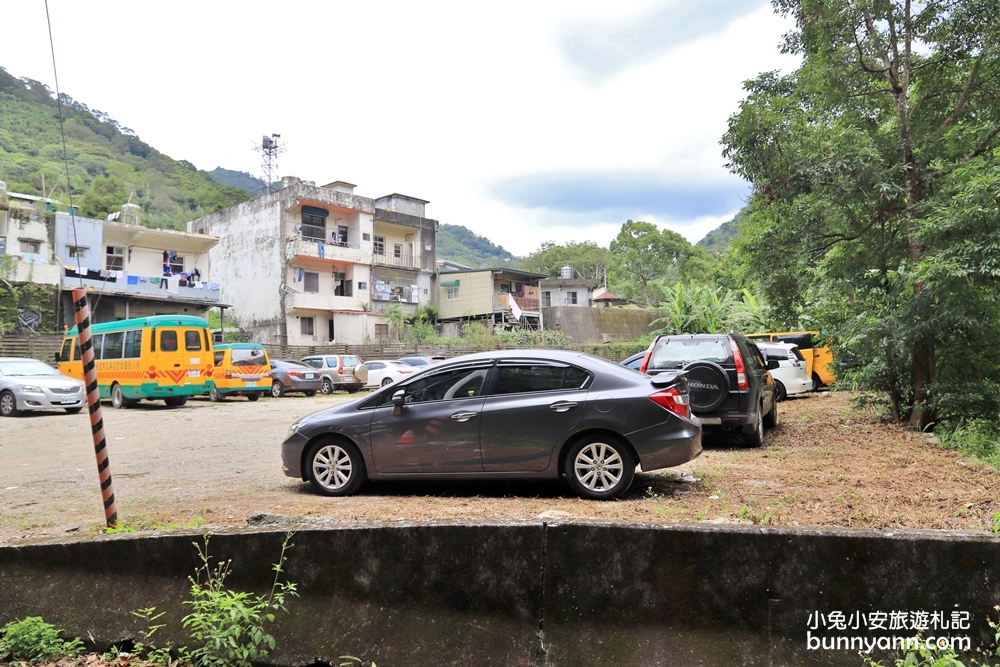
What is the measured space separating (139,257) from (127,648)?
34472 mm

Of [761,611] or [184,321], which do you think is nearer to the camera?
[761,611]

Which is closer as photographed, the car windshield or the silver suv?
the car windshield

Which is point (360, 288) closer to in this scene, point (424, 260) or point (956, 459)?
point (424, 260)

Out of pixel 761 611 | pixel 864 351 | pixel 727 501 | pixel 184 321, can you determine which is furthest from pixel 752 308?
pixel 761 611

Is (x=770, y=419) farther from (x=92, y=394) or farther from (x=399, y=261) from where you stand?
(x=399, y=261)

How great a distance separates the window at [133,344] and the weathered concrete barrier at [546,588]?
51.8 feet

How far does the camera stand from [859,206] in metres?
11.1

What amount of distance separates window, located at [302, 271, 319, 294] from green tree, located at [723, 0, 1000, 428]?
2997 cm

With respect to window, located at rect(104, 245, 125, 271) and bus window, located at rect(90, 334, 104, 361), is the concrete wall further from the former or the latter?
bus window, located at rect(90, 334, 104, 361)

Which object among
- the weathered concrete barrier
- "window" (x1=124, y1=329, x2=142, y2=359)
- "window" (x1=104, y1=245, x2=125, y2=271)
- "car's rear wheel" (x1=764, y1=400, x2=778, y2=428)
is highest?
"window" (x1=104, y1=245, x2=125, y2=271)

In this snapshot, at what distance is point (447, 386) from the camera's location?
268 inches

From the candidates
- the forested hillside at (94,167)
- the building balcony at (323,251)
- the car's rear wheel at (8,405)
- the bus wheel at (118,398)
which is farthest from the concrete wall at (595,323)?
the car's rear wheel at (8,405)

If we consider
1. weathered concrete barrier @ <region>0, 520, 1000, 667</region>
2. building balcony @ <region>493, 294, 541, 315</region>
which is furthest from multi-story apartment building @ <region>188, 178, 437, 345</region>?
weathered concrete barrier @ <region>0, 520, 1000, 667</region>

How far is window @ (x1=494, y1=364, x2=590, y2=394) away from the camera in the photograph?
6582 mm
